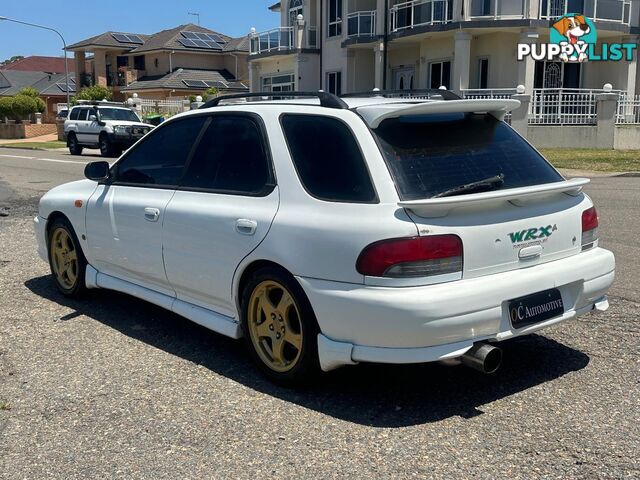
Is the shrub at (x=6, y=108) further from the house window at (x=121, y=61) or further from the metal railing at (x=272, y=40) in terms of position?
the house window at (x=121, y=61)

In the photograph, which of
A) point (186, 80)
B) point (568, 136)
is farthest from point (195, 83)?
point (568, 136)

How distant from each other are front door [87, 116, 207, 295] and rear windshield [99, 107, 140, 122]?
22599mm

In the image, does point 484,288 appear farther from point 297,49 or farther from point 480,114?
point 297,49

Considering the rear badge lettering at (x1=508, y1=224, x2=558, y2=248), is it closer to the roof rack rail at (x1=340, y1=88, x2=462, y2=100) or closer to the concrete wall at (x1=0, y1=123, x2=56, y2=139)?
the roof rack rail at (x1=340, y1=88, x2=462, y2=100)

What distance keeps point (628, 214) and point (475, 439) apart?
823 cm

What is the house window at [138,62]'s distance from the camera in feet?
207

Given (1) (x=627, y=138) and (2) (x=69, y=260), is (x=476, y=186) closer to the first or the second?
(2) (x=69, y=260)

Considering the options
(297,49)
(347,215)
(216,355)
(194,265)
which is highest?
(297,49)

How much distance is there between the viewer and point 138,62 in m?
63.7

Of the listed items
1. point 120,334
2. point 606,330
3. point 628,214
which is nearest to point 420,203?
point 606,330

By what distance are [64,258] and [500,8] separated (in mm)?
25888

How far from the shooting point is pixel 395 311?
3.65m

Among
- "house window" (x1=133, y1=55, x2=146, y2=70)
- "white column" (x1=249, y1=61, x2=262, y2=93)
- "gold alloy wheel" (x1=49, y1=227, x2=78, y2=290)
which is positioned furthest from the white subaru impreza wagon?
"house window" (x1=133, y1=55, x2=146, y2=70)

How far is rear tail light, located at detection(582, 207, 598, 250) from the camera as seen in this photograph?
448cm
